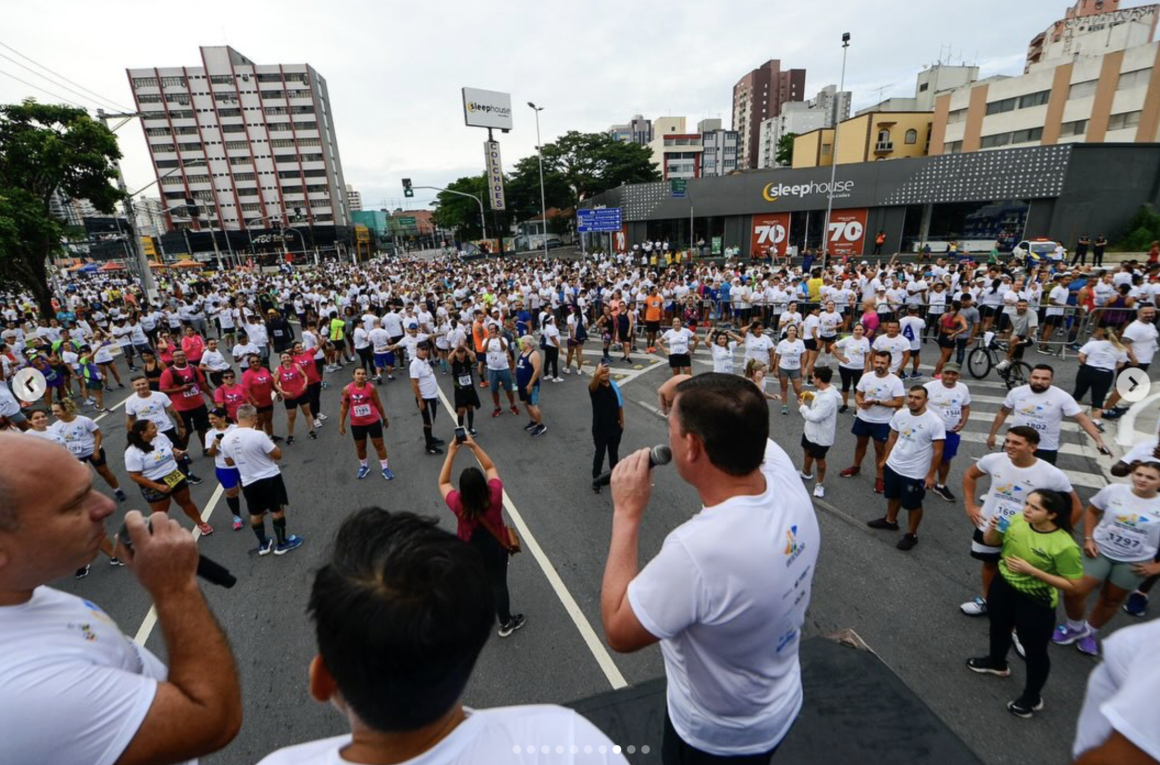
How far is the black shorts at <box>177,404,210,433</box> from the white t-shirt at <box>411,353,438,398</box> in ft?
12.9

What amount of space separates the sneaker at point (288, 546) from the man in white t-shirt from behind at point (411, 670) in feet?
19.9

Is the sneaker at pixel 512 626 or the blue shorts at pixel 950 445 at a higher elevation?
the blue shorts at pixel 950 445

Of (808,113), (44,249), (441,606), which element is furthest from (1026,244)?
(808,113)

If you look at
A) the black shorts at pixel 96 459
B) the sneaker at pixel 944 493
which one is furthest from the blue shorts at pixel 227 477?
the sneaker at pixel 944 493

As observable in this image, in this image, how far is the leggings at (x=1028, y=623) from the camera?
3.56 m

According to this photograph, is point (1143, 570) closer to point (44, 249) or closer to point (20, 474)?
point (20, 474)

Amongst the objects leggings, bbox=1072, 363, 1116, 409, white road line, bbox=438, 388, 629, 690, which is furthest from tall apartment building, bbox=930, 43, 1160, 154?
white road line, bbox=438, 388, 629, 690

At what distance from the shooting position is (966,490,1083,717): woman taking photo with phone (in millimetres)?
3496

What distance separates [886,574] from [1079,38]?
62.4m

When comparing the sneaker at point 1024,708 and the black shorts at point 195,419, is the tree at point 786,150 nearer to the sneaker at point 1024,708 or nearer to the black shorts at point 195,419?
the black shorts at point 195,419

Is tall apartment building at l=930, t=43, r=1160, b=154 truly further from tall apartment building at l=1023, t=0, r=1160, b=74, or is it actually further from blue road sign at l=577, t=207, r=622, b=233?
blue road sign at l=577, t=207, r=622, b=233

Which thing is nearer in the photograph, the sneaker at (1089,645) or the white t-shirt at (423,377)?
the sneaker at (1089,645)

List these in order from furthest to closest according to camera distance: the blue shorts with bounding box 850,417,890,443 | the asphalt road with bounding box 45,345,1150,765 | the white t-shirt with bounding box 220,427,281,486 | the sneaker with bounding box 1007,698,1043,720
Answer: the blue shorts with bounding box 850,417,890,443 < the white t-shirt with bounding box 220,427,281,486 < the asphalt road with bounding box 45,345,1150,765 < the sneaker with bounding box 1007,698,1043,720

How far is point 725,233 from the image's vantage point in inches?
1358
